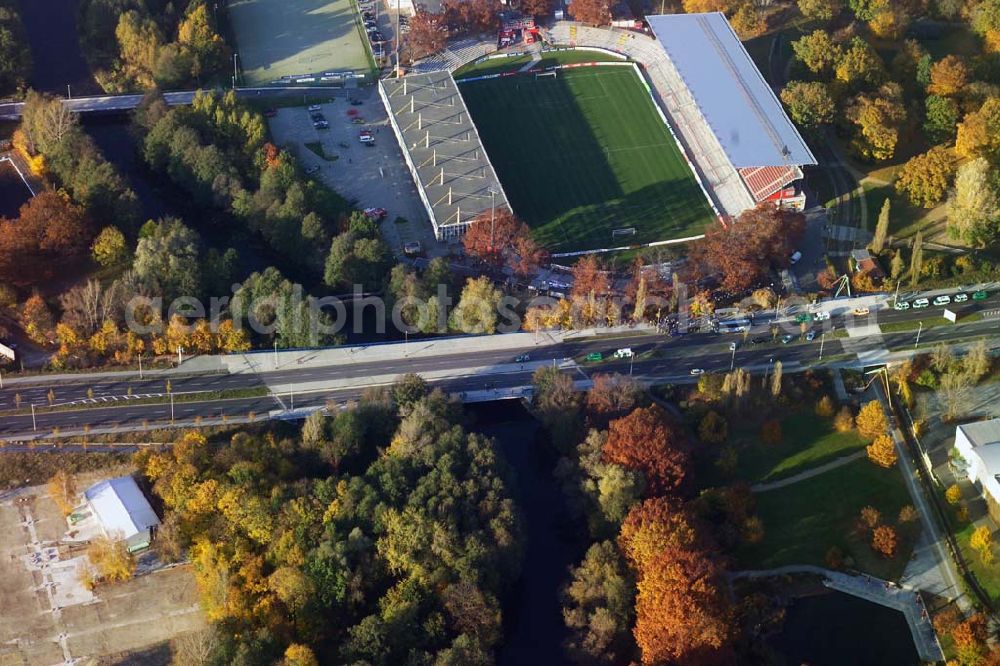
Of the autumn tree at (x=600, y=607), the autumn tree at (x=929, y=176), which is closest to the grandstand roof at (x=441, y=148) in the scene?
the autumn tree at (x=929, y=176)

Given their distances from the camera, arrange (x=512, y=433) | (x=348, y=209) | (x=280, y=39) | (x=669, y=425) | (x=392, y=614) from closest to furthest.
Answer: (x=392, y=614), (x=669, y=425), (x=512, y=433), (x=348, y=209), (x=280, y=39)

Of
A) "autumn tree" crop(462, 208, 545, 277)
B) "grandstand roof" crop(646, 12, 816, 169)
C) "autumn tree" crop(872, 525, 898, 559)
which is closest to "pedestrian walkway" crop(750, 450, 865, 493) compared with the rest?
"autumn tree" crop(872, 525, 898, 559)

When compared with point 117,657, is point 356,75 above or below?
above

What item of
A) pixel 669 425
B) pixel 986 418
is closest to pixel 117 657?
pixel 669 425

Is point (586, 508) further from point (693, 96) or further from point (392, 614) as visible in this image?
point (693, 96)

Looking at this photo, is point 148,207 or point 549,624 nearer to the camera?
point 549,624

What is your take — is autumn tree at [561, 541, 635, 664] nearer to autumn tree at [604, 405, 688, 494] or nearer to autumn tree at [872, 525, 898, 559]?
autumn tree at [604, 405, 688, 494]

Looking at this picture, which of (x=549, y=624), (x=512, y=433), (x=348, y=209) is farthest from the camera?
(x=348, y=209)
